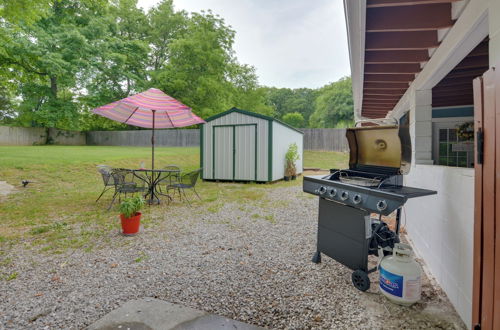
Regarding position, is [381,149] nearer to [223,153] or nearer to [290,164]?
[223,153]

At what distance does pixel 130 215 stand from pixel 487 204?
11.9 feet

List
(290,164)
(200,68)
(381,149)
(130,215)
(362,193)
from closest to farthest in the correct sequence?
(362,193) → (381,149) → (130,215) → (290,164) → (200,68)

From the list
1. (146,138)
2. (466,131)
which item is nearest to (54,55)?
(146,138)

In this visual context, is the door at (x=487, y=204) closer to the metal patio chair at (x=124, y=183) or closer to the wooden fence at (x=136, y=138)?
the metal patio chair at (x=124, y=183)

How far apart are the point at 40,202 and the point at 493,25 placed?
7093mm

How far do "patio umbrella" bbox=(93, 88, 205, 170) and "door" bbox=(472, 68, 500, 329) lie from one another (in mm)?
4625

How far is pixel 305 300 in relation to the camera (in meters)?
2.11

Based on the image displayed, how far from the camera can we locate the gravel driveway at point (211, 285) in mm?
1883

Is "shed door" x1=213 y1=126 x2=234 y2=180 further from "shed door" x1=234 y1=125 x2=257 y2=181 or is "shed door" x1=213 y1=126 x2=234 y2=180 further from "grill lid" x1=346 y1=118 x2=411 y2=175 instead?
"grill lid" x1=346 y1=118 x2=411 y2=175

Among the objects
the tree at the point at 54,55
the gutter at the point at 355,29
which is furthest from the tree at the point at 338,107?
the gutter at the point at 355,29

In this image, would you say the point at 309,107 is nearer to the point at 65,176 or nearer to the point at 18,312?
the point at 65,176

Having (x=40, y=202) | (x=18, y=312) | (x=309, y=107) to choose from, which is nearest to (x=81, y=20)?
(x=40, y=202)

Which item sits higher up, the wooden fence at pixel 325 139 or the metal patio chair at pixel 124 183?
the wooden fence at pixel 325 139

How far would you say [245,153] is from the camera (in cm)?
896
